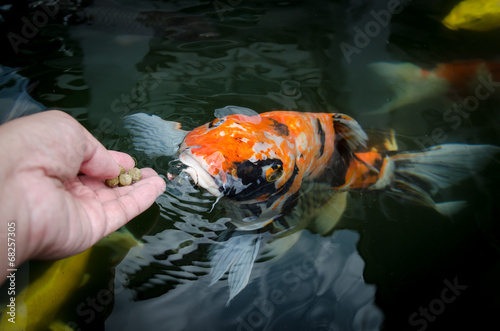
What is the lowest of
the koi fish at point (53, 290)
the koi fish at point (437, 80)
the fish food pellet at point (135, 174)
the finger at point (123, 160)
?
the koi fish at point (53, 290)

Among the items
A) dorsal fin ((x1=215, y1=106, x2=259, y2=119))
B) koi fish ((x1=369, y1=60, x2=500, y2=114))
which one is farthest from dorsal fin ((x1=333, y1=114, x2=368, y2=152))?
koi fish ((x1=369, y1=60, x2=500, y2=114))

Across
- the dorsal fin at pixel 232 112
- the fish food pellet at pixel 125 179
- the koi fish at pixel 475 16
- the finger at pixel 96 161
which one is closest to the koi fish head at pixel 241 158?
the dorsal fin at pixel 232 112

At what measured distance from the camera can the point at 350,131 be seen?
9.13 feet

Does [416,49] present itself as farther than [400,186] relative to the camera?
Yes

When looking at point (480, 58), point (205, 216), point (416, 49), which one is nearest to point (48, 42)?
point (205, 216)

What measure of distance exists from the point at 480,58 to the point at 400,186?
1998mm

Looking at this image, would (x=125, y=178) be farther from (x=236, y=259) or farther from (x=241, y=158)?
(x=236, y=259)

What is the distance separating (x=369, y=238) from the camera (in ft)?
9.15

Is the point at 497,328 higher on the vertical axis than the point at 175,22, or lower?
lower

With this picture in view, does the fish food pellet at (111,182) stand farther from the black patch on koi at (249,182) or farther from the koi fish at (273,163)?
the black patch on koi at (249,182)

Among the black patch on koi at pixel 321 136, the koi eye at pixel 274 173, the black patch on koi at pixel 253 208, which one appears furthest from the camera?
the black patch on koi at pixel 321 136

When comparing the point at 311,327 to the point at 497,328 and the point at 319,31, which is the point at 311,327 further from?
the point at 319,31

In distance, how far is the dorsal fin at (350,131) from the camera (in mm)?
2746

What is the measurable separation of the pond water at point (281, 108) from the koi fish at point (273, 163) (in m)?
0.14
